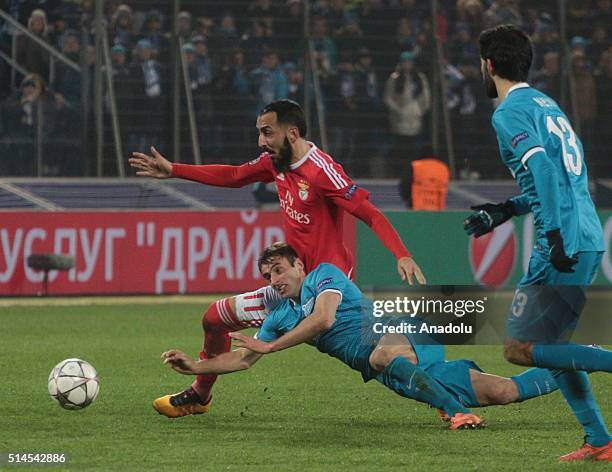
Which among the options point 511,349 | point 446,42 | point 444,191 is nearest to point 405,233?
point 444,191

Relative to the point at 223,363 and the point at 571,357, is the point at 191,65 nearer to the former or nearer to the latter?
the point at 223,363

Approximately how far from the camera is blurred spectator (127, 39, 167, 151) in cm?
1911

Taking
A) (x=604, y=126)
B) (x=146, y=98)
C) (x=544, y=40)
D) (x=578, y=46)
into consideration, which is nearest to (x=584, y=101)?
(x=604, y=126)

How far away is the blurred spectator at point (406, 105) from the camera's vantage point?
19.8 metres

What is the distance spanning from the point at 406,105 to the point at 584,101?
2.77 meters

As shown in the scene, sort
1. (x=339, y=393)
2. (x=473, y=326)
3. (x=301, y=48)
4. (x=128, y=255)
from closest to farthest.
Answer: (x=473, y=326), (x=339, y=393), (x=128, y=255), (x=301, y=48)

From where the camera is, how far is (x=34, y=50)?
734 inches

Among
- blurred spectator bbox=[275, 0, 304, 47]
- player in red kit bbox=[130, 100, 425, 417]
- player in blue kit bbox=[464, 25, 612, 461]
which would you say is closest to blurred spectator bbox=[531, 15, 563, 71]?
blurred spectator bbox=[275, 0, 304, 47]

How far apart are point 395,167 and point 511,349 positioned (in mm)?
13974

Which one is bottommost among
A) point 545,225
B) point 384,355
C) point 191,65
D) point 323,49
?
point 384,355

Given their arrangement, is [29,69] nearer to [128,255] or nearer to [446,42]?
[128,255]

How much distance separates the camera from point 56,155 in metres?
18.5

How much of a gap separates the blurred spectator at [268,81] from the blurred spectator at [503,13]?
3701 mm

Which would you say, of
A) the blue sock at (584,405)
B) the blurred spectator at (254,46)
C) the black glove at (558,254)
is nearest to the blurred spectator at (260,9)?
the blurred spectator at (254,46)
